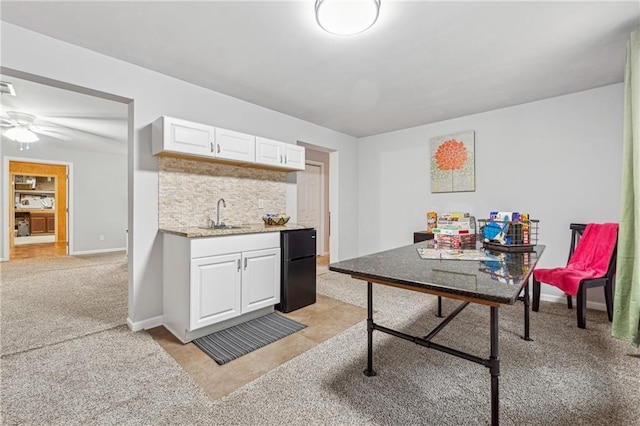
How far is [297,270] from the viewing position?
3.11 meters

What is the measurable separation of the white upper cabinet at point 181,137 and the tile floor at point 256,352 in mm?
1695

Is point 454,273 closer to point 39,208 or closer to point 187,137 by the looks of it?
point 187,137

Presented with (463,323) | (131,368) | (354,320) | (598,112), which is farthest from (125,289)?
(598,112)

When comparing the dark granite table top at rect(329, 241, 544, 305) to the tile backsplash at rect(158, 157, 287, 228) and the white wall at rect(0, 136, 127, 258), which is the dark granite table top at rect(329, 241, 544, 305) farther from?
the white wall at rect(0, 136, 127, 258)

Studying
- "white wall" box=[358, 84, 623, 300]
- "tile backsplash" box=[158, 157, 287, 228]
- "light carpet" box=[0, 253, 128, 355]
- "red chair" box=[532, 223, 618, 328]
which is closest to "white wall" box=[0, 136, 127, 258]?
"light carpet" box=[0, 253, 128, 355]

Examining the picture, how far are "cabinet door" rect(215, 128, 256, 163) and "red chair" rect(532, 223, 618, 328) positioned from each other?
332 cm

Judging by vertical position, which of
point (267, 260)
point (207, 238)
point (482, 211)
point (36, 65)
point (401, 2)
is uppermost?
point (401, 2)

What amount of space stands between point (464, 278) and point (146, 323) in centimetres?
277

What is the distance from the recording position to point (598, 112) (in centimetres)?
312

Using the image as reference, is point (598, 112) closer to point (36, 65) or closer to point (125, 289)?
point (36, 65)

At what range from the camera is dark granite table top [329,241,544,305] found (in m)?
1.09

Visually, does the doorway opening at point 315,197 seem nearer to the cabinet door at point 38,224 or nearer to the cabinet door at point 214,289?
the cabinet door at point 214,289

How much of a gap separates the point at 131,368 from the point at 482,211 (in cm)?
425

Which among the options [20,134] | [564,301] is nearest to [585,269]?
[564,301]
